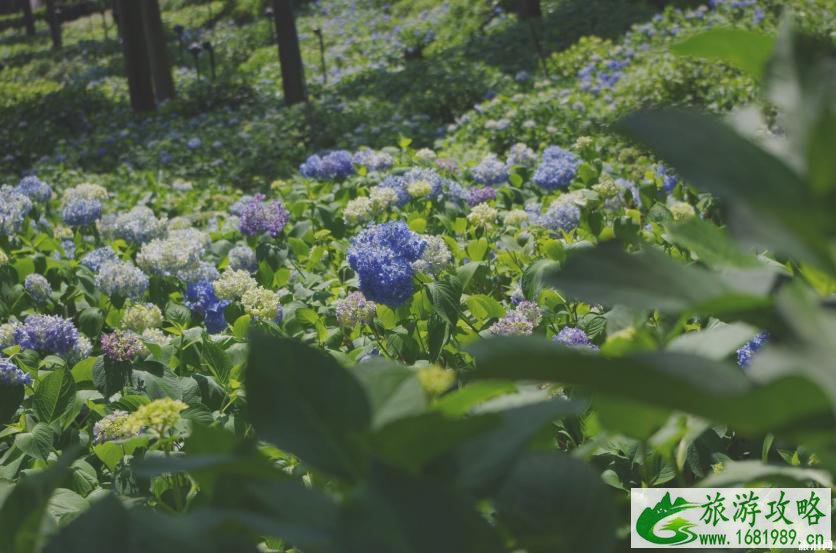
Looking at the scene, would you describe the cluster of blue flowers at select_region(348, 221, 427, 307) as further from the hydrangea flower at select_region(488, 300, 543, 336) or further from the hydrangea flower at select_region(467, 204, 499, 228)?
the hydrangea flower at select_region(467, 204, 499, 228)

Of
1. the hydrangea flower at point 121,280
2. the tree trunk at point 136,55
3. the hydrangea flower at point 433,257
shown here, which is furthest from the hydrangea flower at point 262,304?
the tree trunk at point 136,55

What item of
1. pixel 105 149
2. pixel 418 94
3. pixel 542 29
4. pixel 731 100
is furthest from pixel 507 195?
pixel 542 29

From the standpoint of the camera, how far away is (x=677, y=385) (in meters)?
0.42

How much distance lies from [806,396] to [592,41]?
446 inches

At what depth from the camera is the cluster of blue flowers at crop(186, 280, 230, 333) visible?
8.81ft

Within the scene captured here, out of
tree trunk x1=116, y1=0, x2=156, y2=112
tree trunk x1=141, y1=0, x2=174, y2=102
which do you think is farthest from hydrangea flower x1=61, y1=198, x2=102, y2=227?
tree trunk x1=141, y1=0, x2=174, y2=102

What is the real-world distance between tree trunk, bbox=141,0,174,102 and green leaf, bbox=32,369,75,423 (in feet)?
42.4

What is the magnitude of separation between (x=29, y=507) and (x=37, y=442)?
1.49 meters

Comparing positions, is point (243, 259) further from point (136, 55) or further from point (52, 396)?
point (136, 55)

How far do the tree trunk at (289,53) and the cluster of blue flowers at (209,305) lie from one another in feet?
29.7

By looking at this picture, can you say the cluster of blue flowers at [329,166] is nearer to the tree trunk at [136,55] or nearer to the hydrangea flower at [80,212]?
the hydrangea flower at [80,212]

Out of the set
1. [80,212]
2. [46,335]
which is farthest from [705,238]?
[80,212]

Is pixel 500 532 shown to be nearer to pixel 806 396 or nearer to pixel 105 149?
pixel 806 396

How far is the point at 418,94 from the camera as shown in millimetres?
11180
